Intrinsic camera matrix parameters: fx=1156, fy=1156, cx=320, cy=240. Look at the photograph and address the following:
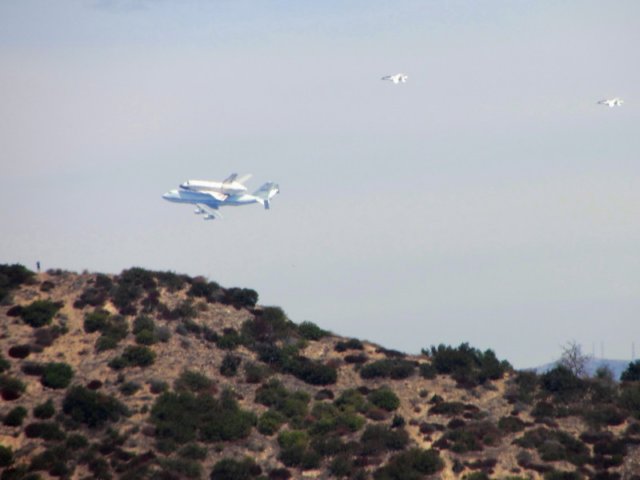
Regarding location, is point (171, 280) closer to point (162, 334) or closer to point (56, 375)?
point (162, 334)

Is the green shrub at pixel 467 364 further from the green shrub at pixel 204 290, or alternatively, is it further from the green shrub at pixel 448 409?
the green shrub at pixel 204 290


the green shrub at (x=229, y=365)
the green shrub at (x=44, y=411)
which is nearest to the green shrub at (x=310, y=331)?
A: the green shrub at (x=229, y=365)

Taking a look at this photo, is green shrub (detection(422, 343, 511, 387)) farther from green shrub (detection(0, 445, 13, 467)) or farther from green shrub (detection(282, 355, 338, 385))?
green shrub (detection(0, 445, 13, 467))

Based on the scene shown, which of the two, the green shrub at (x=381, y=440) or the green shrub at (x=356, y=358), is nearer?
the green shrub at (x=381, y=440)

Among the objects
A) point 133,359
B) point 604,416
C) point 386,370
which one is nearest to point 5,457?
point 133,359

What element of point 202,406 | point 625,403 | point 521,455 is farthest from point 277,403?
point 625,403

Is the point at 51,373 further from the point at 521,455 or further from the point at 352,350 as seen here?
the point at 521,455

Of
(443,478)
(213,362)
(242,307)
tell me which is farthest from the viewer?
(242,307)
